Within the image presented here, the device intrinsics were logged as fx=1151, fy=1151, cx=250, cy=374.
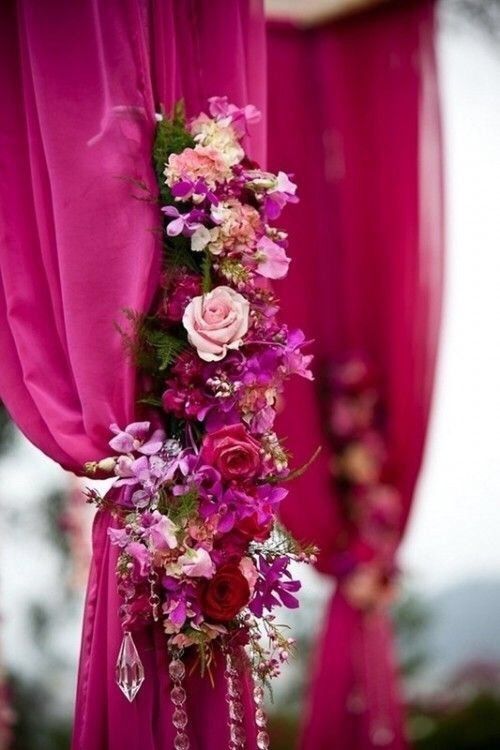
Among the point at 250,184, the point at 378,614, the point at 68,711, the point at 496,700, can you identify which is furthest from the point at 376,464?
the point at 250,184

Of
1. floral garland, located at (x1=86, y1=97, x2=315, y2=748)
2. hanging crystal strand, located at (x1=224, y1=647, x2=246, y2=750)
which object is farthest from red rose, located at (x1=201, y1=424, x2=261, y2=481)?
hanging crystal strand, located at (x1=224, y1=647, x2=246, y2=750)

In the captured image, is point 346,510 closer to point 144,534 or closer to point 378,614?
point 378,614

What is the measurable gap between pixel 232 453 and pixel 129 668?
43 cm

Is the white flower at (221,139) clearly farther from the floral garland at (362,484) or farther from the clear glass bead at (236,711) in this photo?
the floral garland at (362,484)

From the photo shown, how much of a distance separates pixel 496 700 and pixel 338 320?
4.43 feet

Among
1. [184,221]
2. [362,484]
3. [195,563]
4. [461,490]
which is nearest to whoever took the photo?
[195,563]

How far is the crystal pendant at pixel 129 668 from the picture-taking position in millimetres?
2037

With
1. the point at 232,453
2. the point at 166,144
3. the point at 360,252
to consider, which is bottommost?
the point at 232,453

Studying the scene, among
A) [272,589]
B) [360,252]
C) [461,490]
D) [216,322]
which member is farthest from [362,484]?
[216,322]

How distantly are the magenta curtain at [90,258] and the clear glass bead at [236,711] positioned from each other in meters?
0.03

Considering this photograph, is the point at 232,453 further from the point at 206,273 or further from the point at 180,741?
the point at 180,741

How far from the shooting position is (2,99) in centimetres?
226

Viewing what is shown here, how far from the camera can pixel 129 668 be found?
2041mm

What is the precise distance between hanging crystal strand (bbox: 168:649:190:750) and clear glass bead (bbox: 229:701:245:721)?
0.09 meters
